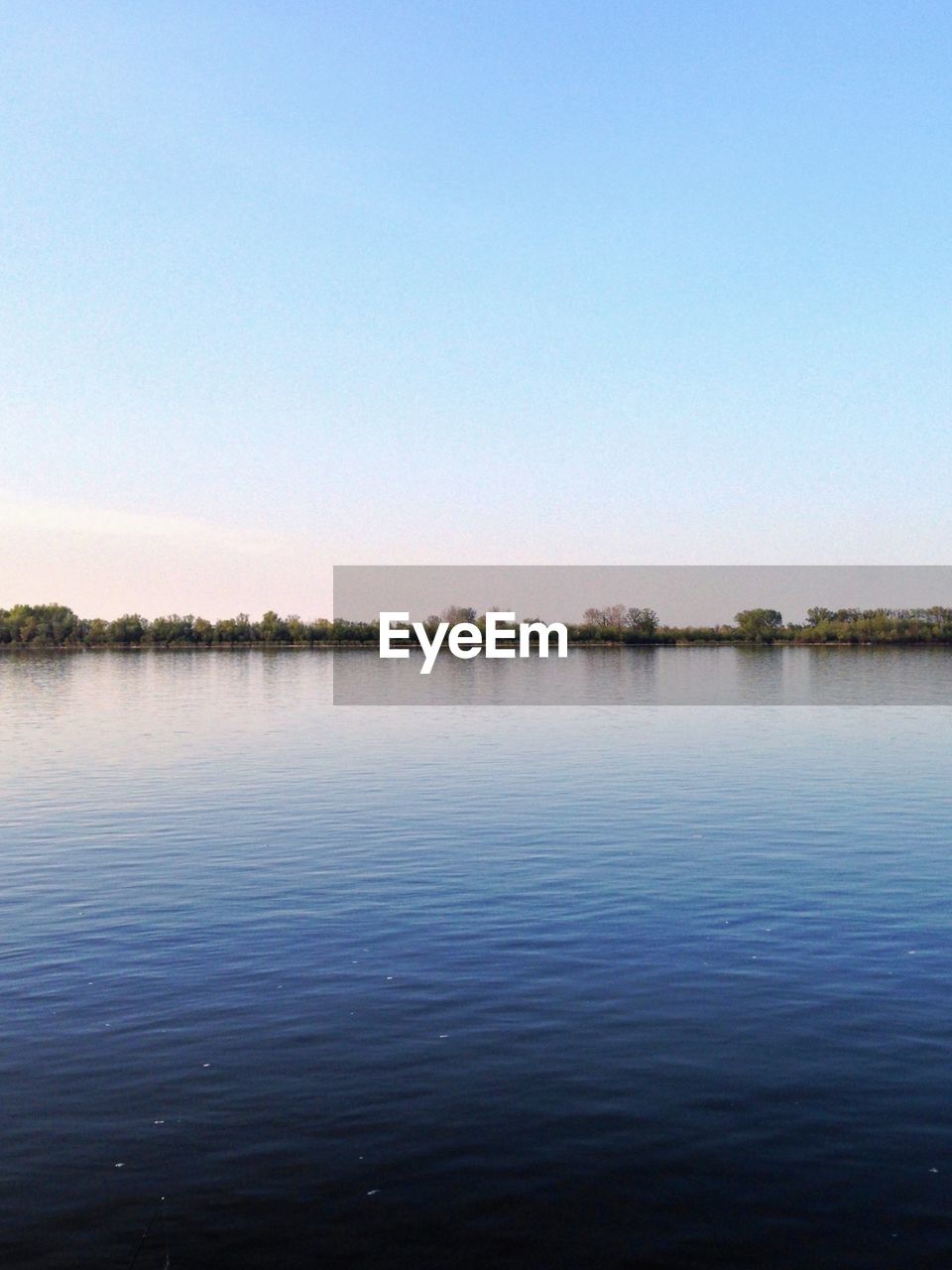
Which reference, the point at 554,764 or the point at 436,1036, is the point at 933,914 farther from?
the point at 554,764

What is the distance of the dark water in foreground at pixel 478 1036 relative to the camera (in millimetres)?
12859

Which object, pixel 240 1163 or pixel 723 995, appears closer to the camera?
pixel 240 1163

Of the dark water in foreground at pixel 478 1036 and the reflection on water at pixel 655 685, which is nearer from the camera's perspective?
the dark water in foreground at pixel 478 1036

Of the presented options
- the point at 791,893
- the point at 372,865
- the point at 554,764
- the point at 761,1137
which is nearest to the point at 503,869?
the point at 372,865

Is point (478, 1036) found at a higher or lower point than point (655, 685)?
higher

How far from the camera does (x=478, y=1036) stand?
18.4 m

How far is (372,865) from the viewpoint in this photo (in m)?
33.0

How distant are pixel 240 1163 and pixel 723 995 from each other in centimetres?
969

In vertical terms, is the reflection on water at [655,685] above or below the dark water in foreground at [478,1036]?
below

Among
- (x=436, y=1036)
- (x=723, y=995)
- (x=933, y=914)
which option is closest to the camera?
(x=436, y=1036)

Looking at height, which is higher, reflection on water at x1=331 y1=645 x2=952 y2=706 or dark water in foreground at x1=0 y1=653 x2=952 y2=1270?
dark water in foreground at x1=0 y1=653 x2=952 y2=1270

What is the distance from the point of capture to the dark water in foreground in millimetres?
12859

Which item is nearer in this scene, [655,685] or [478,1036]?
[478,1036]

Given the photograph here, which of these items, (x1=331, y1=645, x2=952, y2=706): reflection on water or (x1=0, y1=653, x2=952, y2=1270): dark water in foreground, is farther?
(x1=331, y1=645, x2=952, y2=706): reflection on water
